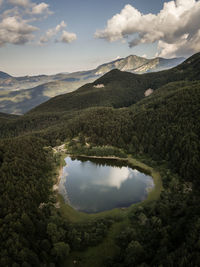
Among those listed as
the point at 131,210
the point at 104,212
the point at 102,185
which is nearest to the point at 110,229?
the point at 104,212

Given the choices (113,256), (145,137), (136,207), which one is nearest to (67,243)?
(113,256)

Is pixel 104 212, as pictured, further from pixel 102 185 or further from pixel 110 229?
pixel 102 185

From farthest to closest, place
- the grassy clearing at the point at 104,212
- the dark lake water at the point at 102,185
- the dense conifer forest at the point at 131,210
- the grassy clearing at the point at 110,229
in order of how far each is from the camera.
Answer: the dark lake water at the point at 102,185
the grassy clearing at the point at 104,212
the grassy clearing at the point at 110,229
the dense conifer forest at the point at 131,210

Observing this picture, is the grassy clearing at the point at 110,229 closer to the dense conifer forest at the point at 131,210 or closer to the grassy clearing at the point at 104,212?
the grassy clearing at the point at 104,212

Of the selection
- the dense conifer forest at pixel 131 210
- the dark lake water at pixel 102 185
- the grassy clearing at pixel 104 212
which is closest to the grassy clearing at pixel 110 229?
the grassy clearing at pixel 104 212

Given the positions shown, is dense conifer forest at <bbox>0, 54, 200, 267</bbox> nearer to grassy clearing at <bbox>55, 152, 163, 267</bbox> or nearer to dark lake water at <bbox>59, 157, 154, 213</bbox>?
grassy clearing at <bbox>55, 152, 163, 267</bbox>

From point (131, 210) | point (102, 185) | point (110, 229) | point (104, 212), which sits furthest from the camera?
point (102, 185)

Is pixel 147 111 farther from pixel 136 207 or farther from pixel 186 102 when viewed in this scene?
pixel 136 207

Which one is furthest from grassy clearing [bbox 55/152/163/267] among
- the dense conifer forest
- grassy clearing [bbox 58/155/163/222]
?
the dense conifer forest
